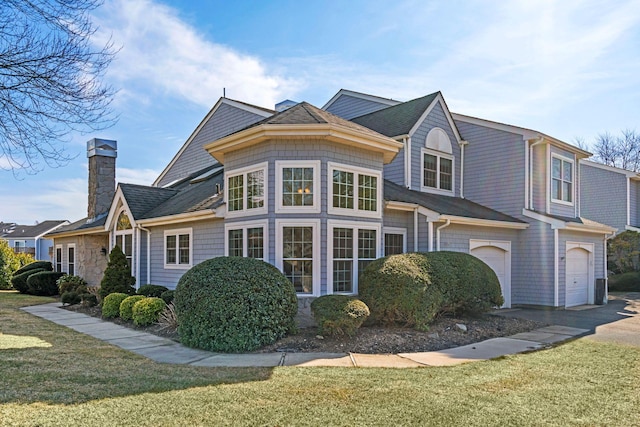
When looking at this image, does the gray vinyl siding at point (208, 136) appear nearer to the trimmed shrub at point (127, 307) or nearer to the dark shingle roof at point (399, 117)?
the dark shingle roof at point (399, 117)

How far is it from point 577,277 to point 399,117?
8.34 metres

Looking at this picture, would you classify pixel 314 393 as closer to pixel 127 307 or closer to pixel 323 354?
pixel 323 354

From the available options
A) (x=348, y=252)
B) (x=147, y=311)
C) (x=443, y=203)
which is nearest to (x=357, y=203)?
(x=348, y=252)

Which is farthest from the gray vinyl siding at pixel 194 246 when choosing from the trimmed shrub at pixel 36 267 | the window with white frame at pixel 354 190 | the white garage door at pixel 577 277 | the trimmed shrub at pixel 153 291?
the white garage door at pixel 577 277

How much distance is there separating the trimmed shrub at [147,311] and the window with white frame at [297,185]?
375 centimetres

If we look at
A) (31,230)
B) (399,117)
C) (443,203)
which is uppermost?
(399,117)

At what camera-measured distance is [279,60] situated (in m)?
14.5

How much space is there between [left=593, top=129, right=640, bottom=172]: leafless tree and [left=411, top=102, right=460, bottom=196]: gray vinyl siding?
3097 cm

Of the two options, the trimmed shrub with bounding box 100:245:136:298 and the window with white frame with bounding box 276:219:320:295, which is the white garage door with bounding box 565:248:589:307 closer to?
the window with white frame with bounding box 276:219:320:295

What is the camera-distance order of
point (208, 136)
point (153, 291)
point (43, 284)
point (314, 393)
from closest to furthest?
point (314, 393)
point (153, 291)
point (43, 284)
point (208, 136)

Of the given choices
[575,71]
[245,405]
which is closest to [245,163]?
[245,405]

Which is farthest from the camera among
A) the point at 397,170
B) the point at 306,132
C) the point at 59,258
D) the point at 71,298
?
the point at 59,258

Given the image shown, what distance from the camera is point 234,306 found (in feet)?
28.2

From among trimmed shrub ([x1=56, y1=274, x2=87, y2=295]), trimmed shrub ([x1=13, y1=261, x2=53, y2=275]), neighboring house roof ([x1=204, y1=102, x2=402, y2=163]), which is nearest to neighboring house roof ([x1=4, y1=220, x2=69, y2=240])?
trimmed shrub ([x1=13, y1=261, x2=53, y2=275])
